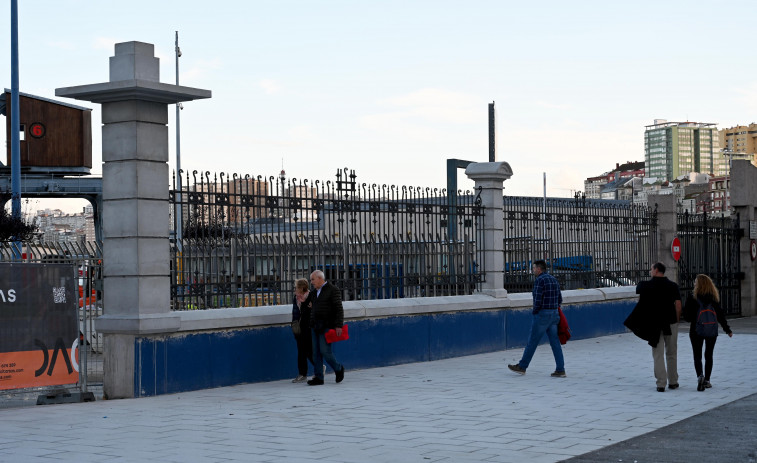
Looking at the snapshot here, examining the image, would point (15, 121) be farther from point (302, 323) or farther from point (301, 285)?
point (302, 323)

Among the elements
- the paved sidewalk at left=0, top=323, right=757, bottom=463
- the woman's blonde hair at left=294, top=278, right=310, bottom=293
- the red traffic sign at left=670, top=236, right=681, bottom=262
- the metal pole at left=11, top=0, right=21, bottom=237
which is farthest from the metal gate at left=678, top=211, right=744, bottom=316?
the metal pole at left=11, top=0, right=21, bottom=237

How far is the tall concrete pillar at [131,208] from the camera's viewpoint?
37.2 feet

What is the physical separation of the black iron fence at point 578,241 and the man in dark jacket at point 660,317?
581 centimetres

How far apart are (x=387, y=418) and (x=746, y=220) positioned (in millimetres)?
21172

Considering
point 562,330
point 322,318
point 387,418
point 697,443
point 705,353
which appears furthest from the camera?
point 562,330

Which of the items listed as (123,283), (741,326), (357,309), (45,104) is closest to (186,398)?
(123,283)

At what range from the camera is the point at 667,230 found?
2341 centimetres

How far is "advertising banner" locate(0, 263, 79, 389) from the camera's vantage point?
10.9m

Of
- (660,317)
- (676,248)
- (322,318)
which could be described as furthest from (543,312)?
(676,248)

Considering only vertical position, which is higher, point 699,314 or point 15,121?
point 15,121

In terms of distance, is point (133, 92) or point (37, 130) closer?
point (133, 92)

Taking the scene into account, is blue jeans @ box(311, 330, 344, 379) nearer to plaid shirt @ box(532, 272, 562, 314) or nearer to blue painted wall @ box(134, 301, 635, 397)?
blue painted wall @ box(134, 301, 635, 397)

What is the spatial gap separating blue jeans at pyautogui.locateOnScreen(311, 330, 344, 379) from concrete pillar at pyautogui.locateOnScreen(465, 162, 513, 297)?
536 centimetres

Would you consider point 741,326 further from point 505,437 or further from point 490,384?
point 505,437
